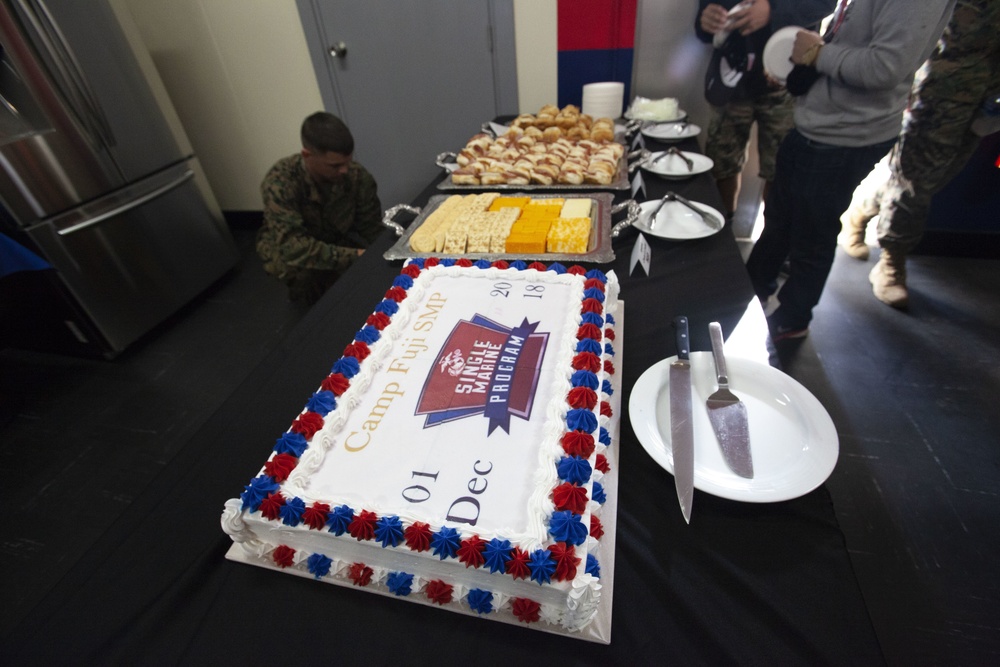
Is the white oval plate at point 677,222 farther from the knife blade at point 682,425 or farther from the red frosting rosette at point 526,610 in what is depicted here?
the red frosting rosette at point 526,610

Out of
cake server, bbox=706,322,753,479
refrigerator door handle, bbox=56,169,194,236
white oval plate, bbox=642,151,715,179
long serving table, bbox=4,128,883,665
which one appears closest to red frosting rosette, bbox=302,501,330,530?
long serving table, bbox=4,128,883,665

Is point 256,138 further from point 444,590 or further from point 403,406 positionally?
point 444,590

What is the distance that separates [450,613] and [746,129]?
310 centimetres

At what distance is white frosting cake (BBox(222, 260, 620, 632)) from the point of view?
0.65 metres

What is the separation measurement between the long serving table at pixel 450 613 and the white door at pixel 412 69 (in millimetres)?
3167

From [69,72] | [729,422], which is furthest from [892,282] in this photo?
[69,72]

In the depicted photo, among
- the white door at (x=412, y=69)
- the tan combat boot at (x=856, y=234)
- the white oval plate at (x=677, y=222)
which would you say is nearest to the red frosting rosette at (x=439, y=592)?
the white oval plate at (x=677, y=222)

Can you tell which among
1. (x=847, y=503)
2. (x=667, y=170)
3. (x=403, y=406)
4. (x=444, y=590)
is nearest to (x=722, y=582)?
(x=444, y=590)

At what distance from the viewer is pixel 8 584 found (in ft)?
5.28

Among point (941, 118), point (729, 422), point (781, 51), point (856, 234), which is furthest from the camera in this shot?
point (856, 234)

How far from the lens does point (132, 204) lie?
261 centimetres

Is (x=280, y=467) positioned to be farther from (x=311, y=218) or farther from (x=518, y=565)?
(x=311, y=218)

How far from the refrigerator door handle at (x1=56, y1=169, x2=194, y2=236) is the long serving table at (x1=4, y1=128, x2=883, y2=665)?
2311 millimetres

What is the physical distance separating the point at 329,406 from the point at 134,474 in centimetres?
175
